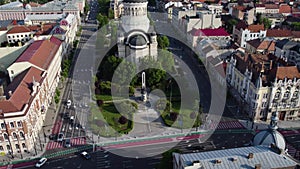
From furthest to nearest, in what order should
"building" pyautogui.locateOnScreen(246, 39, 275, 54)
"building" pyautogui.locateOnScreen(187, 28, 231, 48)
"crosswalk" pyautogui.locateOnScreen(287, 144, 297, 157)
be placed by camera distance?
1. "building" pyautogui.locateOnScreen(187, 28, 231, 48)
2. "building" pyautogui.locateOnScreen(246, 39, 275, 54)
3. "crosswalk" pyautogui.locateOnScreen(287, 144, 297, 157)

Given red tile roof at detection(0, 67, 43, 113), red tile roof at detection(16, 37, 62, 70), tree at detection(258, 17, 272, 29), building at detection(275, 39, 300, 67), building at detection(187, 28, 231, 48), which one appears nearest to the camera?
red tile roof at detection(0, 67, 43, 113)

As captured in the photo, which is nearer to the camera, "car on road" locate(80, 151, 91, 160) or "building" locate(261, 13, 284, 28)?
"car on road" locate(80, 151, 91, 160)

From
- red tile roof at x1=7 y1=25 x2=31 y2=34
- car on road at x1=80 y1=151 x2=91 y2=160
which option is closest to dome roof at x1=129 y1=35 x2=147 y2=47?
car on road at x1=80 y1=151 x2=91 y2=160

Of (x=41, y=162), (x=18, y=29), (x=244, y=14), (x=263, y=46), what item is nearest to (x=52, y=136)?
(x=41, y=162)

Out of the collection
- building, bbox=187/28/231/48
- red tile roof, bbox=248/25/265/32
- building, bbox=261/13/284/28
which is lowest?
building, bbox=187/28/231/48

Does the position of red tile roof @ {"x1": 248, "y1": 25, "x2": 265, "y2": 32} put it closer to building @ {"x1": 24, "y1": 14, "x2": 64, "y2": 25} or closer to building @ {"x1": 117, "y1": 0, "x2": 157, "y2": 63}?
building @ {"x1": 117, "y1": 0, "x2": 157, "y2": 63}

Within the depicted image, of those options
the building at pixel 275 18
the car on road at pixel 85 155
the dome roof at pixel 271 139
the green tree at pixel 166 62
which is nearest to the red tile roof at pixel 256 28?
the building at pixel 275 18

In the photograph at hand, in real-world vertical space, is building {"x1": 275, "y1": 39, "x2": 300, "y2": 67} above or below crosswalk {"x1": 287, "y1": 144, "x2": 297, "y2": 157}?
above
